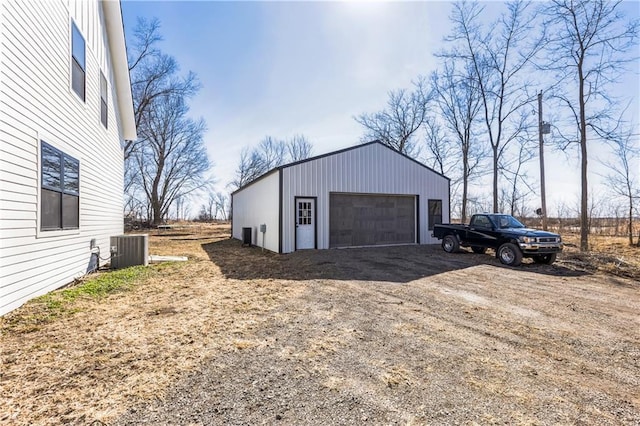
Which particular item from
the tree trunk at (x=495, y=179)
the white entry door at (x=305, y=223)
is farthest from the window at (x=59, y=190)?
the tree trunk at (x=495, y=179)

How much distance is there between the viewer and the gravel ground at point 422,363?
211cm

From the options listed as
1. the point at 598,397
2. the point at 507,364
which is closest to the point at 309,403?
the point at 507,364

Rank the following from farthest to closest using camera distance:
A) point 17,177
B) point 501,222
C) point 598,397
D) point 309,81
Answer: point 309,81, point 501,222, point 17,177, point 598,397

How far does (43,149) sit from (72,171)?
124 centimetres

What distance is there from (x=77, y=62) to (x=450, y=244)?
11.8 m

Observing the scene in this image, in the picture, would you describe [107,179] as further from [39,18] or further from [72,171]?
[39,18]

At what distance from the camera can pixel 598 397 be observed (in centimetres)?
232

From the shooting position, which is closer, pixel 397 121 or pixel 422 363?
pixel 422 363

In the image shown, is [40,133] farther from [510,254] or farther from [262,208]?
[510,254]

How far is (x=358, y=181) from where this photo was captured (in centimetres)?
1225

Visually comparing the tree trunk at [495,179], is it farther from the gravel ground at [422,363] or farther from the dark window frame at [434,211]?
the gravel ground at [422,363]

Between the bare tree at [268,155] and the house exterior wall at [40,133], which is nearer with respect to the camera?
the house exterior wall at [40,133]

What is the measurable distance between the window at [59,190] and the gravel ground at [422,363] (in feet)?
11.9

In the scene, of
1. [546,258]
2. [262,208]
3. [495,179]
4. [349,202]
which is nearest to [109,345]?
[349,202]
